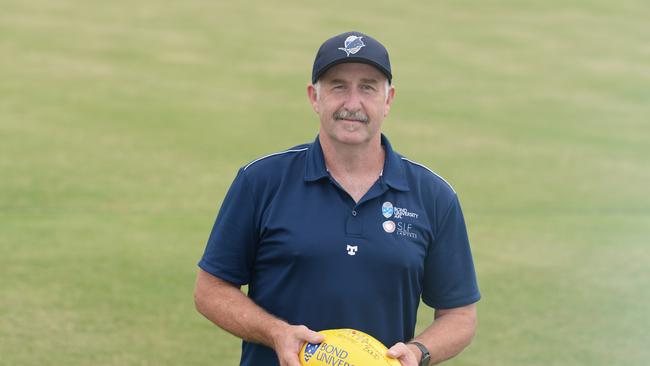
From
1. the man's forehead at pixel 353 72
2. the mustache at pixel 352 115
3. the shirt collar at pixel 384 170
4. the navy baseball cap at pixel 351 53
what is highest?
the navy baseball cap at pixel 351 53

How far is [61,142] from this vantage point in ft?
44.5

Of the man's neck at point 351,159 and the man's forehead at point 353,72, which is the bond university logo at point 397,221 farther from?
the man's forehead at point 353,72

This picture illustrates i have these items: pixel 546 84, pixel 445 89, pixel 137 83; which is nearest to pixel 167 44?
pixel 137 83

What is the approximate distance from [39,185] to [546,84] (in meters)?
9.49

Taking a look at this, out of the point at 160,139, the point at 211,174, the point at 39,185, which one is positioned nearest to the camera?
the point at 39,185

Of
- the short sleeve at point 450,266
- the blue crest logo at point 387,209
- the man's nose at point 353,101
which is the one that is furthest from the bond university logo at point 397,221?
the man's nose at point 353,101

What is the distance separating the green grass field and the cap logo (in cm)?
407

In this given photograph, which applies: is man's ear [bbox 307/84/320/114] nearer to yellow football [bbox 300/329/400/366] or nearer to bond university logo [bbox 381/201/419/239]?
bond university logo [bbox 381/201/419/239]

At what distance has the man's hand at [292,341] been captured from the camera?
3910 mm

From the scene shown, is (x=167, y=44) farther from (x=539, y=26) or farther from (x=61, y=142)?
(x=539, y=26)

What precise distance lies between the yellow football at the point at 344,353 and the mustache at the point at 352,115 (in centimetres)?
81

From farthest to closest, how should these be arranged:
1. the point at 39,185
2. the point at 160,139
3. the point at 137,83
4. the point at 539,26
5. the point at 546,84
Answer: the point at 539,26, the point at 546,84, the point at 137,83, the point at 160,139, the point at 39,185

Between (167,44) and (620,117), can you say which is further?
(167,44)

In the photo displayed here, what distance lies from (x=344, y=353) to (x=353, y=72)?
1073mm
